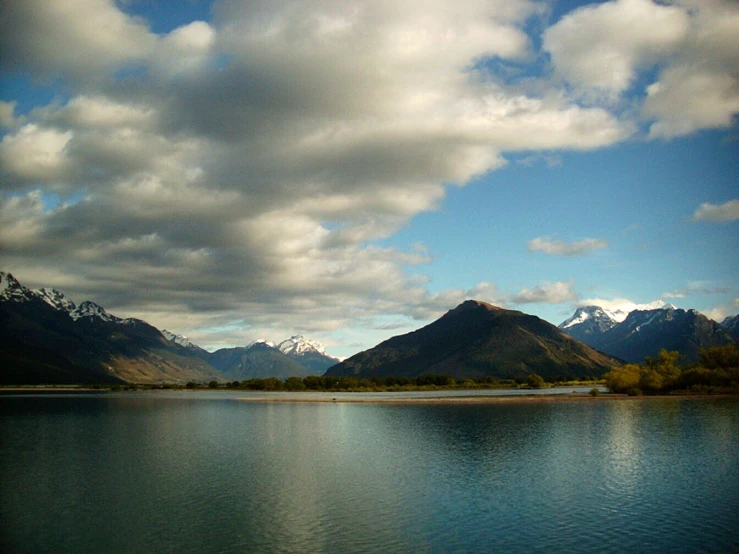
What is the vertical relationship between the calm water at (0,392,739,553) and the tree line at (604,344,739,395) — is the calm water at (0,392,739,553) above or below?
below

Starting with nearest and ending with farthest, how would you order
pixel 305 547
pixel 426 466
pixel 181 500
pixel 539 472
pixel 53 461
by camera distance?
pixel 305 547 < pixel 181 500 < pixel 539 472 < pixel 426 466 < pixel 53 461

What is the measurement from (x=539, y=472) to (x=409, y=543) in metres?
27.5

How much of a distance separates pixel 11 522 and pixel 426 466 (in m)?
40.3

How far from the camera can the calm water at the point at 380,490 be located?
121 feet

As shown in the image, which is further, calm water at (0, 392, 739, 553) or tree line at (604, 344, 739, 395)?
tree line at (604, 344, 739, 395)

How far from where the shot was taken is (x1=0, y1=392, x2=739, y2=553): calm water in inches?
1454

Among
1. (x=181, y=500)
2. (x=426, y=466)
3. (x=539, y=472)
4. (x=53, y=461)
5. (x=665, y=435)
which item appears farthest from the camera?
(x=665, y=435)

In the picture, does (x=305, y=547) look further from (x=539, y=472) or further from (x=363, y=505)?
(x=539, y=472)

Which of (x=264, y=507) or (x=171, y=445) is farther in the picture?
(x=171, y=445)

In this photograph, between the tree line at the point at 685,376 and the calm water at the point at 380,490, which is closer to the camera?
the calm water at the point at 380,490

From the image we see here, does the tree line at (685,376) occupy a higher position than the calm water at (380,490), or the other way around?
the tree line at (685,376)

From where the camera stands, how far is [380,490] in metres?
51.0

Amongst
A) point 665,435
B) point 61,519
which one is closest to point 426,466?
point 61,519

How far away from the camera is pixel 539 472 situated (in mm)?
58344
